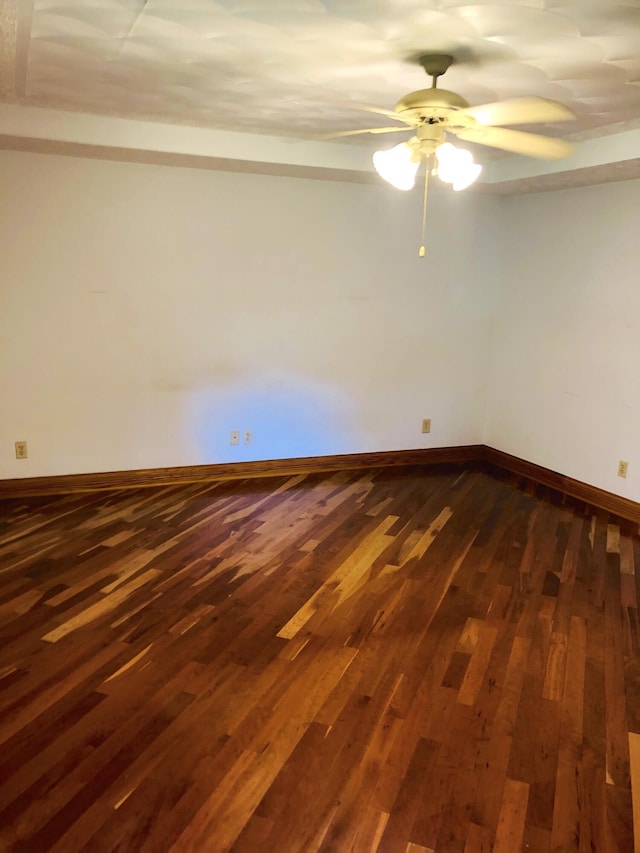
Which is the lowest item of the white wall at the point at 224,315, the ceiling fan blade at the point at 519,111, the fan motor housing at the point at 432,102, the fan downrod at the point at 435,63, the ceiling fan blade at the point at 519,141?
the white wall at the point at 224,315

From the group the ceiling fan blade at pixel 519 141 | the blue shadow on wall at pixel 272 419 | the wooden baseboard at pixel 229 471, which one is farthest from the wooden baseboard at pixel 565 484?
the ceiling fan blade at pixel 519 141

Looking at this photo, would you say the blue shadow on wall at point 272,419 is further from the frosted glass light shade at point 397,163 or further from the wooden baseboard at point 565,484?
the frosted glass light shade at point 397,163

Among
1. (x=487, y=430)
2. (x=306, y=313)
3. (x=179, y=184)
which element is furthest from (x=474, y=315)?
(x=179, y=184)

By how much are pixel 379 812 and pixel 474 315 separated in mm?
3904

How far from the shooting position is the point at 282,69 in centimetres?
252

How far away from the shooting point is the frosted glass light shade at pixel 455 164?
2.40 m

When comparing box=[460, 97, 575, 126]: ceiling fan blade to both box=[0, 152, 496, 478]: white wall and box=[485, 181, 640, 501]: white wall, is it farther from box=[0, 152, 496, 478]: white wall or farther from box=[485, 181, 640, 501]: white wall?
box=[0, 152, 496, 478]: white wall

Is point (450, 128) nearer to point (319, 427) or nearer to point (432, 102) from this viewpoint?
point (432, 102)

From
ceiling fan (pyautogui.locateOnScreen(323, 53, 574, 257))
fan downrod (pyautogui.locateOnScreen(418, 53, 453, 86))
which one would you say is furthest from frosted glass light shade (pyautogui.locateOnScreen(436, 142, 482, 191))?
fan downrod (pyautogui.locateOnScreen(418, 53, 453, 86))

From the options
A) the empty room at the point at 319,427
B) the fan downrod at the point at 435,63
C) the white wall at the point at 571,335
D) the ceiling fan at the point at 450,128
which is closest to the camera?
the empty room at the point at 319,427

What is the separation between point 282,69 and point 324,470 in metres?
2.88

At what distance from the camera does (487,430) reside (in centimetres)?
517

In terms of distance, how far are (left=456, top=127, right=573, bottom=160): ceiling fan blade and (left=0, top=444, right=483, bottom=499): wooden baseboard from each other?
9.01 ft

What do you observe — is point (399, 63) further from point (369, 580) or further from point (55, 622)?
point (55, 622)
